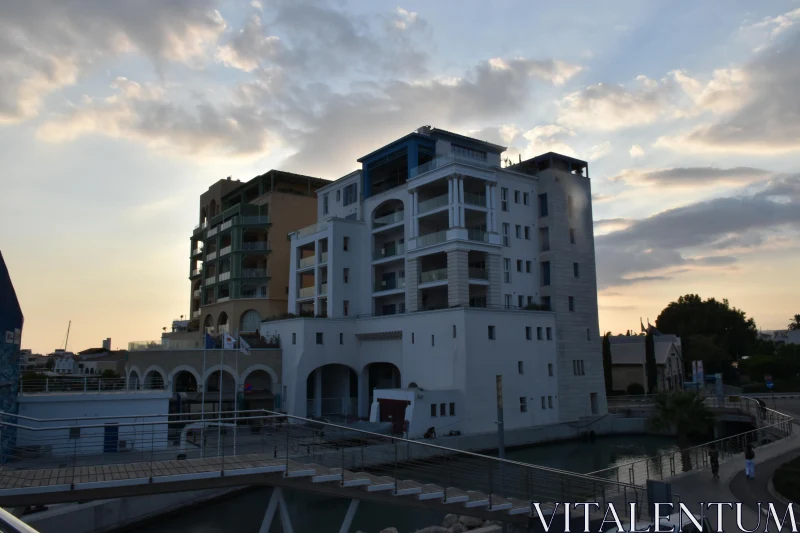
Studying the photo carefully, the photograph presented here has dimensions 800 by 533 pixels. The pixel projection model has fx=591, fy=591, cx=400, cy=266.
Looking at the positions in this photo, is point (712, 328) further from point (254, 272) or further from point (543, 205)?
point (254, 272)

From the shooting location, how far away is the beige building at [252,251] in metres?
62.1

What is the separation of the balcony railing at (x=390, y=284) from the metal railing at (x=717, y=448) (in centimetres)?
2134

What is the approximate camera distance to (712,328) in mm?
91375

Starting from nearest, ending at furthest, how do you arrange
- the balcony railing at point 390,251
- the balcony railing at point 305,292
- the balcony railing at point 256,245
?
the balcony railing at point 390,251, the balcony railing at point 305,292, the balcony railing at point 256,245

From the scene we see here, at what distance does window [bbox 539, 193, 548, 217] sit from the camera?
165ft

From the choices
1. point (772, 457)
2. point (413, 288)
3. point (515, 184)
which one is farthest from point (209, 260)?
point (772, 457)

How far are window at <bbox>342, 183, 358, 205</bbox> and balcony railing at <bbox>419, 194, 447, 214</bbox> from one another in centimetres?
917

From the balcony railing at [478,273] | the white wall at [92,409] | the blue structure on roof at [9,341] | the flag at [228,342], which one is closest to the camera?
the blue structure on roof at [9,341]

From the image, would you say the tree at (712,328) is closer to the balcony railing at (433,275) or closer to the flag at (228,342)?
the balcony railing at (433,275)

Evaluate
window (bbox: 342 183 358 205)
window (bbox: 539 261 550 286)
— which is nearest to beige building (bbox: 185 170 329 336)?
window (bbox: 342 183 358 205)

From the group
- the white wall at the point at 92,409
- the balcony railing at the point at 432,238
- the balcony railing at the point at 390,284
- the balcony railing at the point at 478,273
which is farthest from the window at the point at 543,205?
the white wall at the point at 92,409

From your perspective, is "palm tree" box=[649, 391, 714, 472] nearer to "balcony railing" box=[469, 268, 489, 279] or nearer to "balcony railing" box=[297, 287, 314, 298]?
"balcony railing" box=[469, 268, 489, 279]

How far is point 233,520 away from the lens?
24.2 m

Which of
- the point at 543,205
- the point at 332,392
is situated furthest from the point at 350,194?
the point at 332,392
